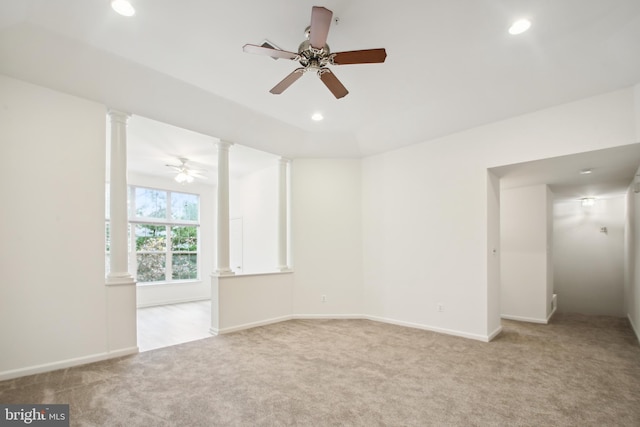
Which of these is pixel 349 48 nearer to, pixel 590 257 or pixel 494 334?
pixel 494 334

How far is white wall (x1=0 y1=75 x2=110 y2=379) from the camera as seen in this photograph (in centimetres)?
309

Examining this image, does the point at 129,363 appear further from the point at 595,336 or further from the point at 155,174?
the point at 595,336

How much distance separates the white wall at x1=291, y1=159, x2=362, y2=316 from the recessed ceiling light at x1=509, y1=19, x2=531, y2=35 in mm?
3339

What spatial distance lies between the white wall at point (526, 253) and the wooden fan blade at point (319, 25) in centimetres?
494

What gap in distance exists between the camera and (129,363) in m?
3.47

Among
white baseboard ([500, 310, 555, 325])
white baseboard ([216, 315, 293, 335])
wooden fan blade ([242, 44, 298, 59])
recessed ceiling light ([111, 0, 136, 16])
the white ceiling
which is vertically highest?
recessed ceiling light ([111, 0, 136, 16])

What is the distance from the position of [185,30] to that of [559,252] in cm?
893

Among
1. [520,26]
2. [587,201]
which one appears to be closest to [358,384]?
[520,26]

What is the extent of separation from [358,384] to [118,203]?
3.45 m

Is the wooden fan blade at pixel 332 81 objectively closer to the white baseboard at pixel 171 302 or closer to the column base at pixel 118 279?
the column base at pixel 118 279

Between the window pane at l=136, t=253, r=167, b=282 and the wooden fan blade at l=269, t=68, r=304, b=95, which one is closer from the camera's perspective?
the wooden fan blade at l=269, t=68, r=304, b=95

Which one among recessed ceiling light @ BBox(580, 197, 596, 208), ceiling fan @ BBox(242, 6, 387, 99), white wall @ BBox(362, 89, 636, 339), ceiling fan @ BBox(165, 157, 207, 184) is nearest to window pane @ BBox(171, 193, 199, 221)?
ceiling fan @ BBox(165, 157, 207, 184)

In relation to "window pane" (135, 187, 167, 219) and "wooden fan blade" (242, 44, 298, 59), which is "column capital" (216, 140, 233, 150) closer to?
"wooden fan blade" (242, 44, 298, 59)

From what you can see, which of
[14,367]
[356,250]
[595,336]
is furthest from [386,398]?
[595,336]
